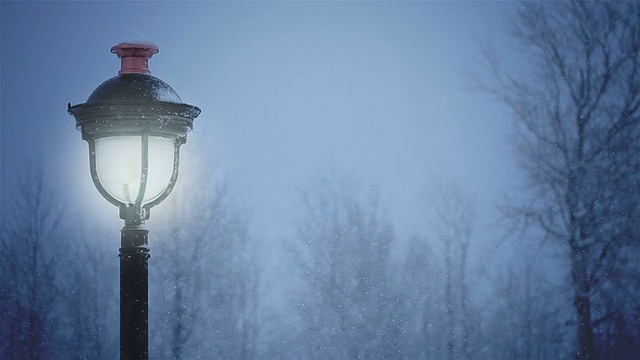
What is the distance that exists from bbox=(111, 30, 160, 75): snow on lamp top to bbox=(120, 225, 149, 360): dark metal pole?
863 mm

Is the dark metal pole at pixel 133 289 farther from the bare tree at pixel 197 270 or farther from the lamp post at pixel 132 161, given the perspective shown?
the bare tree at pixel 197 270

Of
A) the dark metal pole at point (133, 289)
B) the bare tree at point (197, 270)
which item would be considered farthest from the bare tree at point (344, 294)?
the dark metal pole at point (133, 289)

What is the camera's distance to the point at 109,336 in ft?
74.1

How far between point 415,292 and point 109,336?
9.36 meters

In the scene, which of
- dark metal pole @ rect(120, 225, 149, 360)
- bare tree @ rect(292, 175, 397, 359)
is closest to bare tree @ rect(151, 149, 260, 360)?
bare tree @ rect(292, 175, 397, 359)

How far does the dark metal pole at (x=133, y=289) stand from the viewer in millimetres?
3814

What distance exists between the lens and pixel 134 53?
13.3 ft

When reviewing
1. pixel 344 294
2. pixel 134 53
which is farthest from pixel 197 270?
pixel 134 53

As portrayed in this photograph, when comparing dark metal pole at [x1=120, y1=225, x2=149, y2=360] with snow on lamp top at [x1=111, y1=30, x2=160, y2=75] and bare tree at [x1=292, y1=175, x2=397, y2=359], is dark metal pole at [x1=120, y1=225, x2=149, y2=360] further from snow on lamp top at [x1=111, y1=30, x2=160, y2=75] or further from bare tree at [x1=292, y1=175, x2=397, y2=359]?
bare tree at [x1=292, y1=175, x2=397, y2=359]

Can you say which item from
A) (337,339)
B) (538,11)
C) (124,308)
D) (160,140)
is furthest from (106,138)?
(337,339)

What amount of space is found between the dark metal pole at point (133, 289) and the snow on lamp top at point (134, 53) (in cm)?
86

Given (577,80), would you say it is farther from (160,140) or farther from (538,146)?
(160,140)

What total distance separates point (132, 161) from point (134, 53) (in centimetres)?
66

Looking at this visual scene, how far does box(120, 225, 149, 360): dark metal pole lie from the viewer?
3.81 metres
